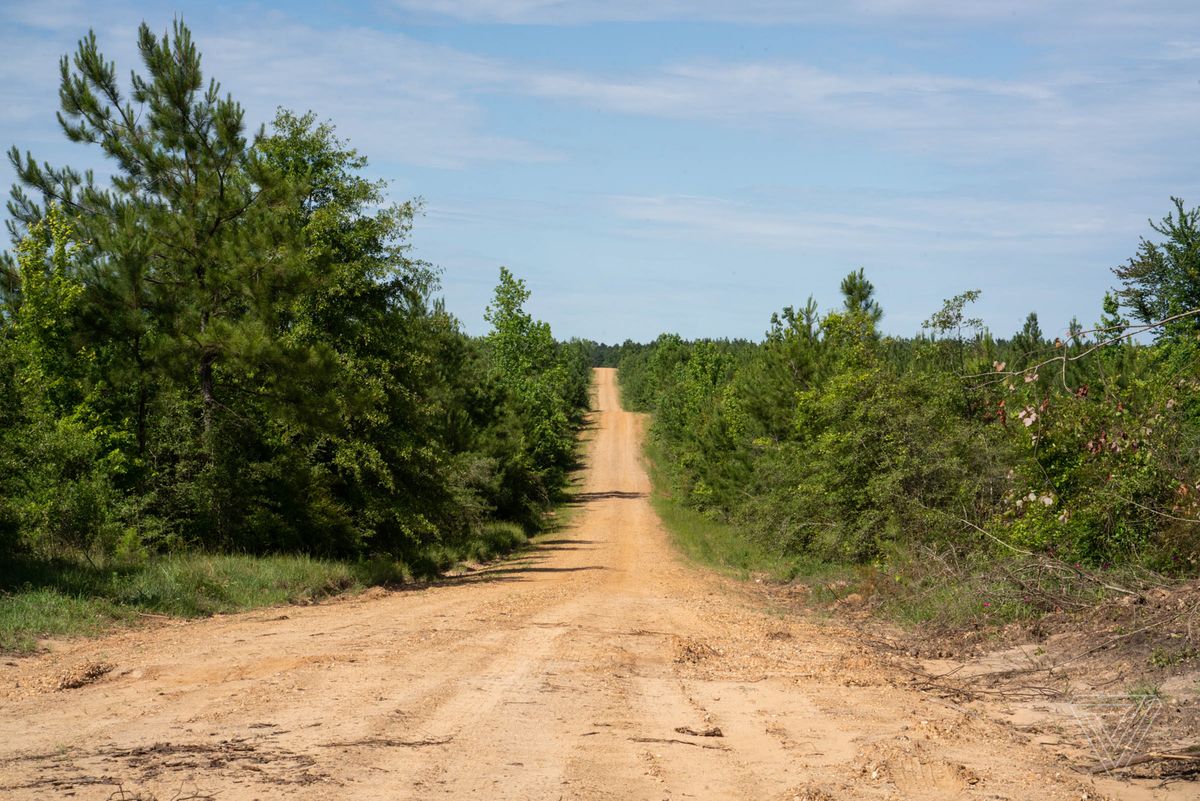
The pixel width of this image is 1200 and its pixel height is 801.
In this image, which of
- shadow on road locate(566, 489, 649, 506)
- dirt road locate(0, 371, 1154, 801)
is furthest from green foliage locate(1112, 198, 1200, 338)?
shadow on road locate(566, 489, 649, 506)

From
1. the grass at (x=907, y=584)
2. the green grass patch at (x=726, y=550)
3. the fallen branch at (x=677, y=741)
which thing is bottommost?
the green grass patch at (x=726, y=550)

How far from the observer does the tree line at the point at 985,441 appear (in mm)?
13234

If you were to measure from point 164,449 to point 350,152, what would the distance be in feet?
27.7

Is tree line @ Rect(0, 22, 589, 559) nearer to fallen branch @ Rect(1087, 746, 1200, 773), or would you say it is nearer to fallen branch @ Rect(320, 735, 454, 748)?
fallen branch @ Rect(320, 735, 454, 748)

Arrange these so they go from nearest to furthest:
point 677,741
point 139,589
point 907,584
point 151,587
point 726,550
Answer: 1. point 677,741
2. point 139,589
3. point 151,587
4. point 907,584
5. point 726,550

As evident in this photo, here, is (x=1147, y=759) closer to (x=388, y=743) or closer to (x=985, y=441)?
(x=388, y=743)

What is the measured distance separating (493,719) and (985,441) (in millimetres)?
14064

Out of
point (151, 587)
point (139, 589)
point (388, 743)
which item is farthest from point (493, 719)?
point (151, 587)

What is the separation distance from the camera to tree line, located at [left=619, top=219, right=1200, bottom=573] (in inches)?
521

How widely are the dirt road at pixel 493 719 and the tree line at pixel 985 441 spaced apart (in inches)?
116

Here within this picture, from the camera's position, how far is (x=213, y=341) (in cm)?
2033

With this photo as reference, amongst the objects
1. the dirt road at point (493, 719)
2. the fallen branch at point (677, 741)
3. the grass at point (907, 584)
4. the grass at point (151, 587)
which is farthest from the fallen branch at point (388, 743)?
the grass at point (907, 584)

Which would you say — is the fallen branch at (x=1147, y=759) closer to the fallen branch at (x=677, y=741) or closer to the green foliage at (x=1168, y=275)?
the fallen branch at (x=677, y=741)

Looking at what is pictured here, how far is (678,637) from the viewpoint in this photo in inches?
530
